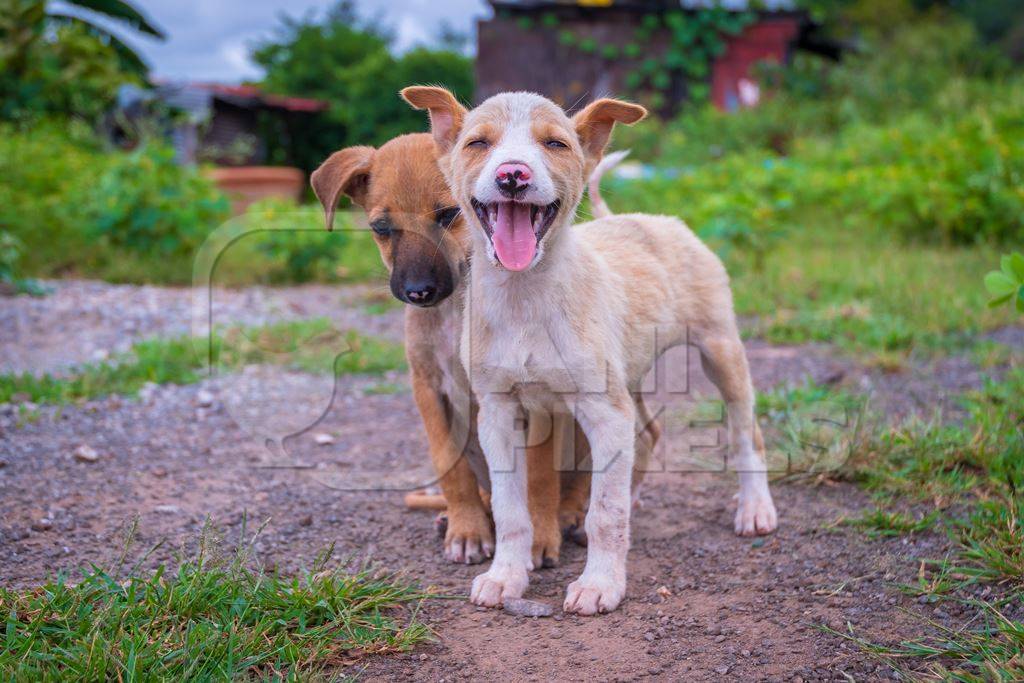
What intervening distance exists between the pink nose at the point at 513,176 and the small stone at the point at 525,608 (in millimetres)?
1383

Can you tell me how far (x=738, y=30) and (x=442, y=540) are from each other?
1788cm

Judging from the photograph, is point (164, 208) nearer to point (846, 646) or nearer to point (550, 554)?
point (550, 554)

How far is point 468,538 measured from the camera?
3564 mm

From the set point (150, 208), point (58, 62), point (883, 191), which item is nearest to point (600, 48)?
point (58, 62)

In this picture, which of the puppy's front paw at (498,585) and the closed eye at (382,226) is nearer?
the puppy's front paw at (498,585)

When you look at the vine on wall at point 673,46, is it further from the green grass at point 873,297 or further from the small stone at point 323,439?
the small stone at point 323,439

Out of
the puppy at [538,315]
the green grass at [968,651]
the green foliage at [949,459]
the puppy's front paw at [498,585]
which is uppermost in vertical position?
the puppy at [538,315]

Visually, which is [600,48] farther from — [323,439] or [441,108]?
[441,108]

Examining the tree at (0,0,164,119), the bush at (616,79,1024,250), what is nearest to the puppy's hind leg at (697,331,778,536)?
the bush at (616,79,1024,250)

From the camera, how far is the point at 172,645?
2.53 m

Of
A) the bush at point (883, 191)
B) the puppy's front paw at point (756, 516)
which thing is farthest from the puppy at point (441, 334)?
the bush at point (883, 191)

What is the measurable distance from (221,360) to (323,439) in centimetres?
179

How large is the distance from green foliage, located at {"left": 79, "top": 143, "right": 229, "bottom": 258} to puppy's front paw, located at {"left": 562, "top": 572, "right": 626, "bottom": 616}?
7124mm

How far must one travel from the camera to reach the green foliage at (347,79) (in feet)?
75.0
